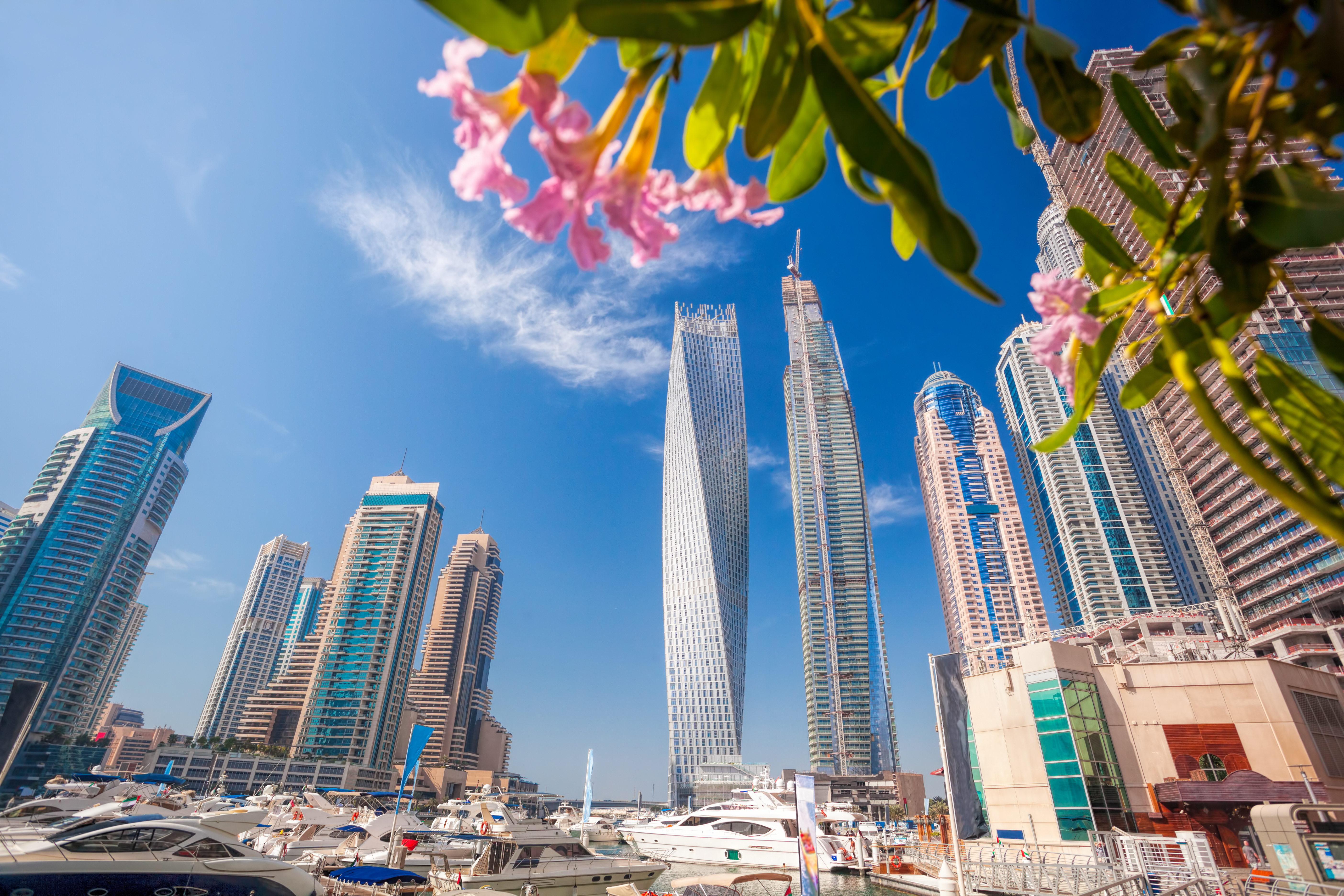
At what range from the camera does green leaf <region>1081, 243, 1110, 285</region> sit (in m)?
1.07

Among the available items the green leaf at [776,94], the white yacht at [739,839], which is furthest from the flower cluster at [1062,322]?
the white yacht at [739,839]

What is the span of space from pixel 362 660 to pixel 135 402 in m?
44.3

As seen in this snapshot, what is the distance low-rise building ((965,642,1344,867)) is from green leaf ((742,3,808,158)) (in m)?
22.1

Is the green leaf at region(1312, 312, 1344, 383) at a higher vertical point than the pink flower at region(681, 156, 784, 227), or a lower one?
lower

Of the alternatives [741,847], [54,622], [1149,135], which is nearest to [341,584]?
[54,622]

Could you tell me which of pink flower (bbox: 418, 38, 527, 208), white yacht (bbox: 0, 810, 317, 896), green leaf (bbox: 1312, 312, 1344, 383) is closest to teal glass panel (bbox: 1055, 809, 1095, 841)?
white yacht (bbox: 0, 810, 317, 896)

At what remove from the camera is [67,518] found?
6888cm

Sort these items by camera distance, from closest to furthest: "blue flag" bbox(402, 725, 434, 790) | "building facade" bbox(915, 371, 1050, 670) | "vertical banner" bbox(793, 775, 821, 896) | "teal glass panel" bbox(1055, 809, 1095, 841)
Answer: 1. "vertical banner" bbox(793, 775, 821, 896)
2. "blue flag" bbox(402, 725, 434, 790)
3. "teal glass panel" bbox(1055, 809, 1095, 841)
4. "building facade" bbox(915, 371, 1050, 670)

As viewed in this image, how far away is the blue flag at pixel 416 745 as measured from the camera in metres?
16.8

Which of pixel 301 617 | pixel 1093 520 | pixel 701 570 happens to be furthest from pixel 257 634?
pixel 1093 520

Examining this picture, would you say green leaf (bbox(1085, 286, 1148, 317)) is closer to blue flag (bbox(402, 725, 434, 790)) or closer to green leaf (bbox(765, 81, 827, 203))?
green leaf (bbox(765, 81, 827, 203))

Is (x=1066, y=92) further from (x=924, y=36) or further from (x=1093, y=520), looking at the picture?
(x=1093, y=520)

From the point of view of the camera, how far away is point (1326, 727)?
1886cm

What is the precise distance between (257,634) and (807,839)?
494 feet
